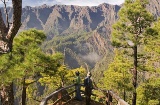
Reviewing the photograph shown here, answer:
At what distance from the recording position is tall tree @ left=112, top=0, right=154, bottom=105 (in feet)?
59.6

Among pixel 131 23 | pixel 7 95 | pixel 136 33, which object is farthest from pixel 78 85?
pixel 131 23

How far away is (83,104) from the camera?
9.63m

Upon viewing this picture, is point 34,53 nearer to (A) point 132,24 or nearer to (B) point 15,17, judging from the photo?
(A) point 132,24

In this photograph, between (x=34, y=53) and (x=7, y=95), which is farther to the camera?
(x=34, y=53)

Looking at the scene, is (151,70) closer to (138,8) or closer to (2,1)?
(138,8)

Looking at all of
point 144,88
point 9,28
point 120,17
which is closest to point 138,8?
point 120,17

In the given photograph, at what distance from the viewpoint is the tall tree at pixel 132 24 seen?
59.6ft

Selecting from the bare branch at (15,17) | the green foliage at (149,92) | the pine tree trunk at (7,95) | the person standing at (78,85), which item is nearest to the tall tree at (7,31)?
the bare branch at (15,17)

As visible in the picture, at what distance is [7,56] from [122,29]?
12.9 metres

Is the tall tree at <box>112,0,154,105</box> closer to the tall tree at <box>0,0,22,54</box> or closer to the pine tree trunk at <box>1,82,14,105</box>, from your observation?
the pine tree trunk at <box>1,82,14,105</box>

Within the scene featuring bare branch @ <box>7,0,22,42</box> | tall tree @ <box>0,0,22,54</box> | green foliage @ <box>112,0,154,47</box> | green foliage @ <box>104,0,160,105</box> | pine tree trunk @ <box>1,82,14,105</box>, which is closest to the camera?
bare branch @ <box>7,0,22,42</box>

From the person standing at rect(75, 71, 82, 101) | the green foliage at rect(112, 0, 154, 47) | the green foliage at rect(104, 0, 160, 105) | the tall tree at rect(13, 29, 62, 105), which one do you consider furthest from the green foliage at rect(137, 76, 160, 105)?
the person standing at rect(75, 71, 82, 101)

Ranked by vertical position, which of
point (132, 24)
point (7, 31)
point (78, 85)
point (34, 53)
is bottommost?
point (78, 85)

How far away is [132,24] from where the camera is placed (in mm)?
19000
